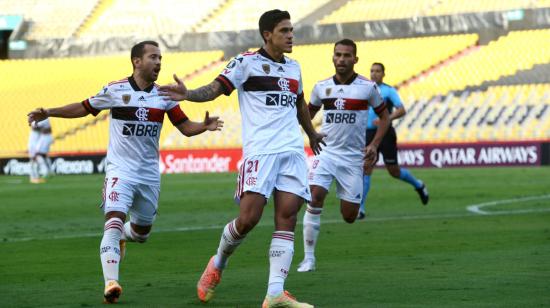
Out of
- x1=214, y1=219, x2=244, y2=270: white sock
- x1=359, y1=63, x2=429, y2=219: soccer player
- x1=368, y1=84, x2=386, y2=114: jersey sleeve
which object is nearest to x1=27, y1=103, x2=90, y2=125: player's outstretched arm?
x1=214, y1=219, x2=244, y2=270: white sock

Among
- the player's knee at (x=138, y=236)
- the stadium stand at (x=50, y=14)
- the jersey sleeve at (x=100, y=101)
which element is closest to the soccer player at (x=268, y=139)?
the jersey sleeve at (x=100, y=101)

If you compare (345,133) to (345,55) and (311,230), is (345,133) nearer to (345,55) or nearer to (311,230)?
(345,55)

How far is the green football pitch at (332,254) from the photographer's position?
908cm

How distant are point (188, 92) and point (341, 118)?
394 cm

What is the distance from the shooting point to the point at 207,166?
38.7m

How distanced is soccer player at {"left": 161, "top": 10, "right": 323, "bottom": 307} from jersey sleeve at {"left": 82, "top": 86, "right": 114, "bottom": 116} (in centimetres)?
126

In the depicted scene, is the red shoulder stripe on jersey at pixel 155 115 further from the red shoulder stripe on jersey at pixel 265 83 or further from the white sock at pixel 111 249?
the red shoulder stripe on jersey at pixel 265 83

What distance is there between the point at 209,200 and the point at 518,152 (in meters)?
13.9

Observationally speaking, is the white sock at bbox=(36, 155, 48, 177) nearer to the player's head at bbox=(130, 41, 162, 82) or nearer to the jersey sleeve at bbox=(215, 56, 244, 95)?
the player's head at bbox=(130, 41, 162, 82)

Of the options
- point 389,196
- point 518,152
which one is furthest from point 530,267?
point 518,152

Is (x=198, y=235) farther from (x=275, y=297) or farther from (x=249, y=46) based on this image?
(x=249, y=46)

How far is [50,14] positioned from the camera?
174 feet

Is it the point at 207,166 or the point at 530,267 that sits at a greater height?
the point at 530,267

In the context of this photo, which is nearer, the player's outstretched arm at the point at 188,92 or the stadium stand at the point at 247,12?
the player's outstretched arm at the point at 188,92
